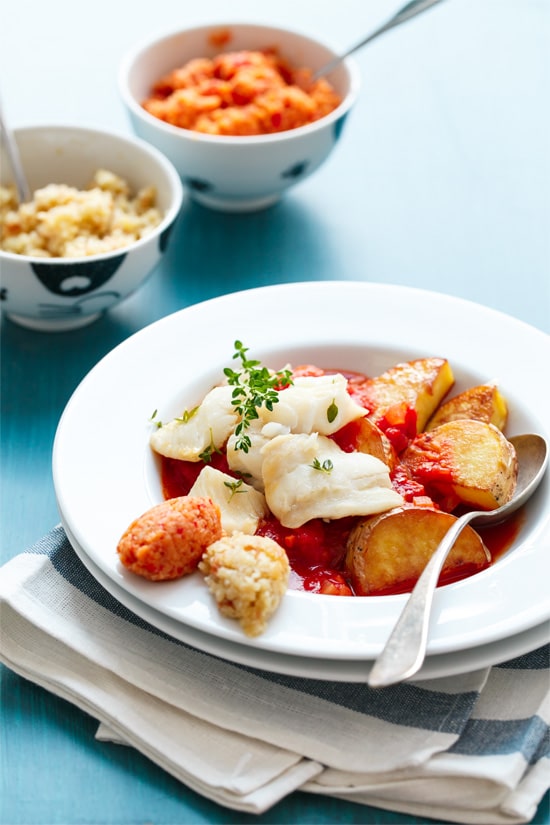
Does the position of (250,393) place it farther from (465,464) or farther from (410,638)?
(410,638)

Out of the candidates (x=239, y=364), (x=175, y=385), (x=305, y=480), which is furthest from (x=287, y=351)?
(x=305, y=480)

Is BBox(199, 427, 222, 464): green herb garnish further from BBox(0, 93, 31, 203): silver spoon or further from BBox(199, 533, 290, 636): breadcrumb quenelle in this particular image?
BBox(0, 93, 31, 203): silver spoon

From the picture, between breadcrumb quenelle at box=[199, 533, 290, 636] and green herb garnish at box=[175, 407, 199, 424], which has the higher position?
breadcrumb quenelle at box=[199, 533, 290, 636]

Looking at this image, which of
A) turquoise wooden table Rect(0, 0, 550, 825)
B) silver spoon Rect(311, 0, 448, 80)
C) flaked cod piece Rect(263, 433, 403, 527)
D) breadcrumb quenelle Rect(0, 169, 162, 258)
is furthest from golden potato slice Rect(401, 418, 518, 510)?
silver spoon Rect(311, 0, 448, 80)

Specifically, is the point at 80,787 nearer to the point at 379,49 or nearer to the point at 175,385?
the point at 175,385

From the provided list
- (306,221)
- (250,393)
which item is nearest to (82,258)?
(250,393)
